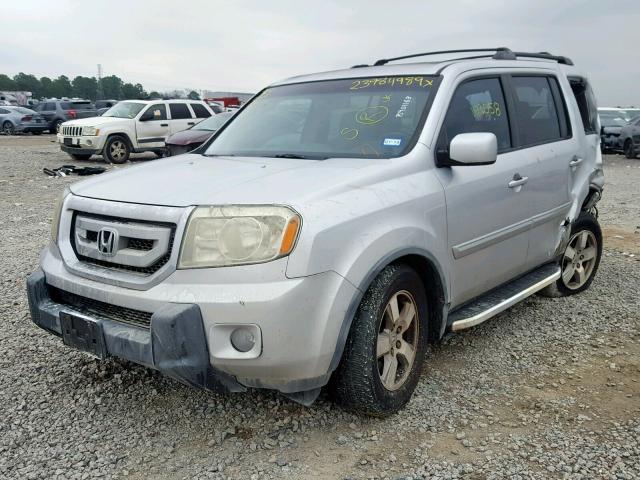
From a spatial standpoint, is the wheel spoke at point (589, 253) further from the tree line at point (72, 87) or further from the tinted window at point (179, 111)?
the tree line at point (72, 87)

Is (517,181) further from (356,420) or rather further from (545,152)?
(356,420)

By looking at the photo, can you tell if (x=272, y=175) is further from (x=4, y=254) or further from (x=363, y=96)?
(x=4, y=254)

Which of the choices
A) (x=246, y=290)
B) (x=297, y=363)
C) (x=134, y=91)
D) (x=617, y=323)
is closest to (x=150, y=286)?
(x=246, y=290)

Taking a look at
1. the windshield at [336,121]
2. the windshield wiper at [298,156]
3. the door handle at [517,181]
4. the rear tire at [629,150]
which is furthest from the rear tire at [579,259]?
the rear tire at [629,150]

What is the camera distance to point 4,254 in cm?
648

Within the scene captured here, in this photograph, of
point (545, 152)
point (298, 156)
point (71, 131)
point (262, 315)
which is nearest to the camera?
point (262, 315)

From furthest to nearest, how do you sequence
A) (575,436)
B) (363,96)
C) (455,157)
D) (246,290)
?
(363,96) → (455,157) → (575,436) → (246,290)

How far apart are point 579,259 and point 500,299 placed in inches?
66.8

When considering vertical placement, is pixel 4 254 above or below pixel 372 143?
below

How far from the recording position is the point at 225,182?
2896 mm

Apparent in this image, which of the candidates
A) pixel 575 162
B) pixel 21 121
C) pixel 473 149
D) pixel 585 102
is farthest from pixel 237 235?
pixel 21 121

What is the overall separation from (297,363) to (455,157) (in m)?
1.43

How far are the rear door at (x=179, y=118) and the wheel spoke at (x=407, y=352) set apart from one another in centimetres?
1470

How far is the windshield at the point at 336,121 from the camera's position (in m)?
3.45
